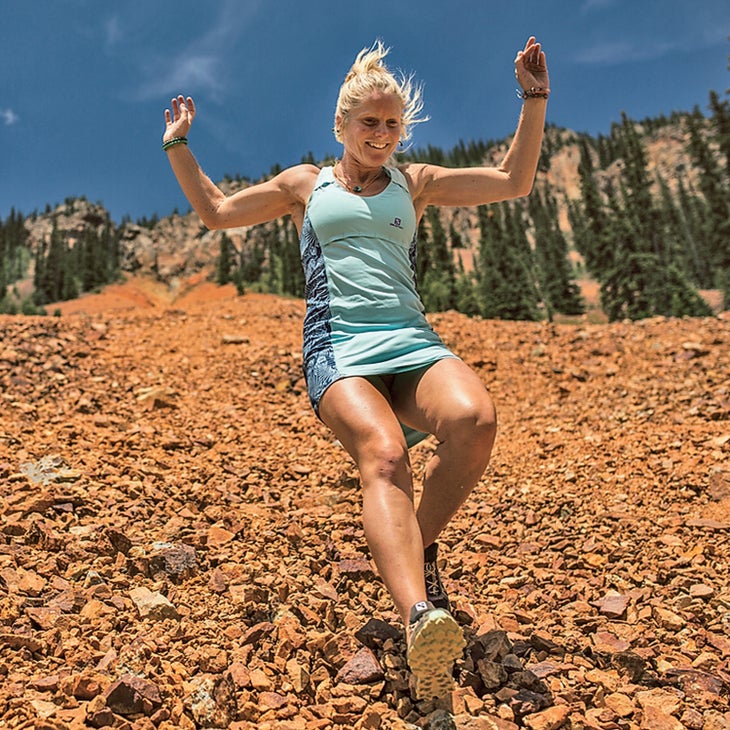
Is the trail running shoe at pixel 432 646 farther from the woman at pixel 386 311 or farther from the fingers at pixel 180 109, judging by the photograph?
the fingers at pixel 180 109

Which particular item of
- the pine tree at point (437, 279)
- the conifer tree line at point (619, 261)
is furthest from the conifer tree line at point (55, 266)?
the pine tree at point (437, 279)

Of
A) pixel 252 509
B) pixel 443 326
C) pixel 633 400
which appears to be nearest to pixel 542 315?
pixel 443 326

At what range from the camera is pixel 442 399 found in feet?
7.01

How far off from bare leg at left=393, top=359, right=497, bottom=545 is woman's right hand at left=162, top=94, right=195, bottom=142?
1624mm

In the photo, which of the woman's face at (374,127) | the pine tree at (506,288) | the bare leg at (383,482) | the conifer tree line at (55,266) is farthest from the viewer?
the conifer tree line at (55,266)

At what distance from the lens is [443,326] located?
957 cm

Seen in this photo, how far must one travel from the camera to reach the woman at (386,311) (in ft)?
6.48

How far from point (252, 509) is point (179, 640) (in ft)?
5.02

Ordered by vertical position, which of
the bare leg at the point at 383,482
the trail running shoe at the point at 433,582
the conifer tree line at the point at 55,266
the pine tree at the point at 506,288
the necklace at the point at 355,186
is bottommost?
the trail running shoe at the point at 433,582

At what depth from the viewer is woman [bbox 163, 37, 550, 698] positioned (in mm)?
1976

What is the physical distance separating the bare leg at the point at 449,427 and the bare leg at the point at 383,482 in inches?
6.2

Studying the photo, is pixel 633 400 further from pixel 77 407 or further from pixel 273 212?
pixel 77 407

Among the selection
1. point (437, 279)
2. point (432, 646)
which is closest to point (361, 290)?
point (432, 646)

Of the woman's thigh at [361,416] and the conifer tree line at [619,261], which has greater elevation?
the conifer tree line at [619,261]
